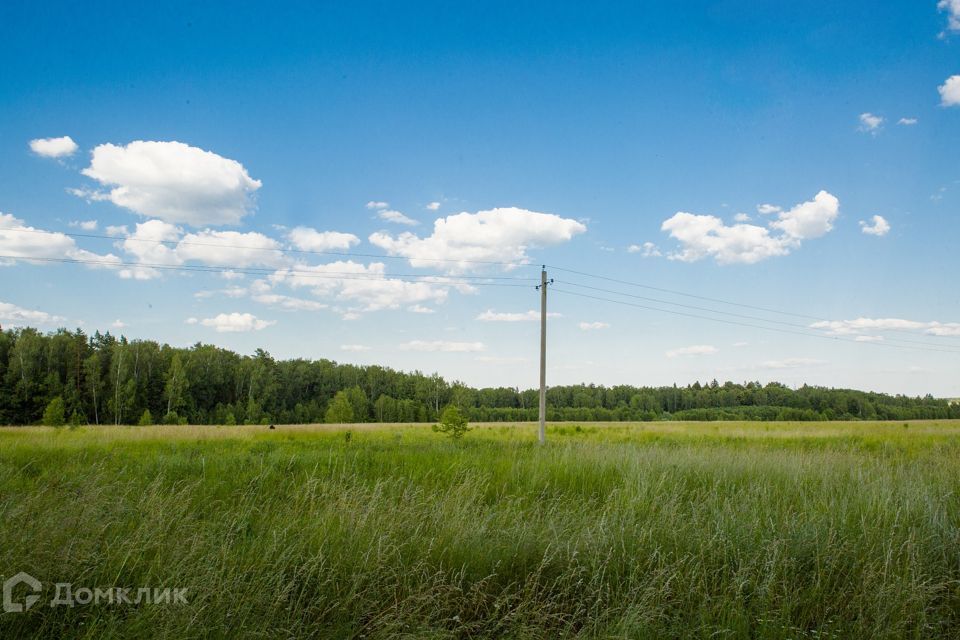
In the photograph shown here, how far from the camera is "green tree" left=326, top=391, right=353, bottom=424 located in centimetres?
6838

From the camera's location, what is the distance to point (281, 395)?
277 ft

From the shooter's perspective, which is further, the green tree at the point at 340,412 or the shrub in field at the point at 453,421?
the green tree at the point at 340,412

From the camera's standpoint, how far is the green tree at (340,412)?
224 feet

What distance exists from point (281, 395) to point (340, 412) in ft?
67.0

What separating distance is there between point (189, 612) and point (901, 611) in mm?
4894

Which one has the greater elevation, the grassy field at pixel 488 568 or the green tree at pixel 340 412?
the grassy field at pixel 488 568

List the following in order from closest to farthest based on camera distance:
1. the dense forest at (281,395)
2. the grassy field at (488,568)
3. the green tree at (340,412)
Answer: the grassy field at (488,568) → the dense forest at (281,395) → the green tree at (340,412)

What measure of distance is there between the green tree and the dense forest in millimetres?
215

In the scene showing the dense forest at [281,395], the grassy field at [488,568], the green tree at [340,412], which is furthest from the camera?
the green tree at [340,412]

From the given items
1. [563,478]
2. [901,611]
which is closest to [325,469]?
[563,478]

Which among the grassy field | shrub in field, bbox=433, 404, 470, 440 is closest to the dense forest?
shrub in field, bbox=433, 404, 470, 440

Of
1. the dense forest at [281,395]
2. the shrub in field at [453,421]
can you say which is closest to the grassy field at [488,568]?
the shrub in field at [453,421]

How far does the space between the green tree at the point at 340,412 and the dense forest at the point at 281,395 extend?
215 mm

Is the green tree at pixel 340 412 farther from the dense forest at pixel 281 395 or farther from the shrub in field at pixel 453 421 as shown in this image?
the shrub in field at pixel 453 421
